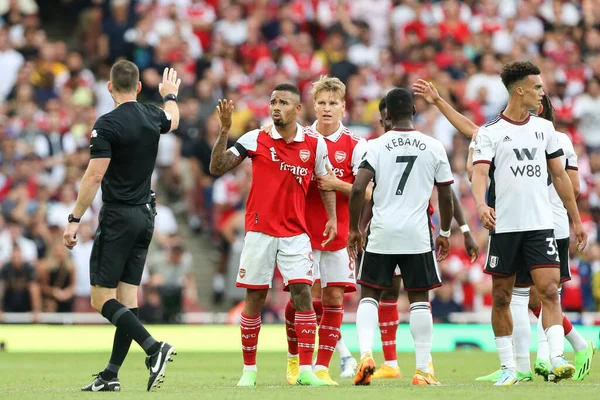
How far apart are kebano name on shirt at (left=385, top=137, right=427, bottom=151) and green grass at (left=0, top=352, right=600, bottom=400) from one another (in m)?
2.09

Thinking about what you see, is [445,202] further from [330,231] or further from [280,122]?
[280,122]

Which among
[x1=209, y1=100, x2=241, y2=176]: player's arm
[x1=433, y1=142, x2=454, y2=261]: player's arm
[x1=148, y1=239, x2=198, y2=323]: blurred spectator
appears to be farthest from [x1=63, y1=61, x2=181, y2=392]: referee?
[x1=148, y1=239, x2=198, y2=323]: blurred spectator

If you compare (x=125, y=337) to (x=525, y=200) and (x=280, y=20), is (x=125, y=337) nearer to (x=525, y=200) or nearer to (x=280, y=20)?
(x=525, y=200)

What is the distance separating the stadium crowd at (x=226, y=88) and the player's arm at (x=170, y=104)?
8.44m

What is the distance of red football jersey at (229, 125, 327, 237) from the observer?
10430 mm

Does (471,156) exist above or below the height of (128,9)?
below

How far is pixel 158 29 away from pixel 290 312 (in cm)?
1320

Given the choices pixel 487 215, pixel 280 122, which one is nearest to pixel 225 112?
pixel 280 122

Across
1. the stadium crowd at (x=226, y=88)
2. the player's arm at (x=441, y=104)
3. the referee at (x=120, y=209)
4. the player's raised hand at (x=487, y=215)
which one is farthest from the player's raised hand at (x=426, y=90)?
the stadium crowd at (x=226, y=88)

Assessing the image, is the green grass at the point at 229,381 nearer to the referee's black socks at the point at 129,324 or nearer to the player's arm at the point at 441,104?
the referee's black socks at the point at 129,324

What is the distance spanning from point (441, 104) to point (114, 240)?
3.30 metres

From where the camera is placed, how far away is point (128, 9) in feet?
77.6

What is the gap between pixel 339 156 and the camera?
38.2 ft

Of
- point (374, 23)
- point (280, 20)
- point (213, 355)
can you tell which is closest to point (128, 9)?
point (280, 20)
